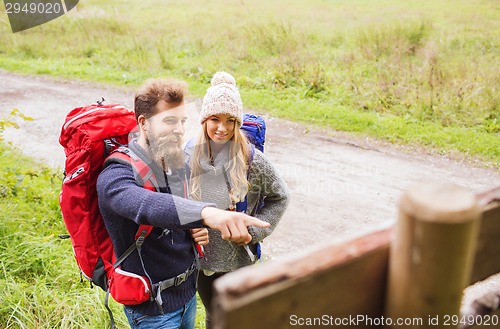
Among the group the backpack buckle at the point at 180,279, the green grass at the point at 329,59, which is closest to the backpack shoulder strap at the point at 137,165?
the backpack buckle at the point at 180,279

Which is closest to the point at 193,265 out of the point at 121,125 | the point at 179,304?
the point at 179,304

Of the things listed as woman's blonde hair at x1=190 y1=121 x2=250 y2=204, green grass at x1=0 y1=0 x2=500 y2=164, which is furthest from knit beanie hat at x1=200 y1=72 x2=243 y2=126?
green grass at x1=0 y1=0 x2=500 y2=164

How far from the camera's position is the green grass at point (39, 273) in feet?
10.7

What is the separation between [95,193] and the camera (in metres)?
2.12

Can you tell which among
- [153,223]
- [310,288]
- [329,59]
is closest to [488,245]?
[310,288]

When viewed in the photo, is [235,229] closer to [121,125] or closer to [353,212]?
[121,125]

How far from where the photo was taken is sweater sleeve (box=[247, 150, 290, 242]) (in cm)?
265

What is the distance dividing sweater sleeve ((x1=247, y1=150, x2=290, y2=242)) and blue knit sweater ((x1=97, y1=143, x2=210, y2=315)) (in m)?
0.52

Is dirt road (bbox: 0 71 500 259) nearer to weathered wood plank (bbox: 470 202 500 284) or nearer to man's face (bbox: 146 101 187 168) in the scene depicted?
man's face (bbox: 146 101 187 168)

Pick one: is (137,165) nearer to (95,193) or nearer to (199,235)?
(95,193)

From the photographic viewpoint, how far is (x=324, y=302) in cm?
83

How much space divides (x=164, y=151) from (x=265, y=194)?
31.2 inches

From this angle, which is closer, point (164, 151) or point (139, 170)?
point (139, 170)

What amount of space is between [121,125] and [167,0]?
21.7m
